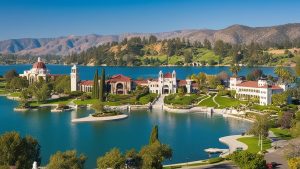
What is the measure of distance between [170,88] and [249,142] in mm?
48363

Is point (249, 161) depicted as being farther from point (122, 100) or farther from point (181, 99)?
point (122, 100)

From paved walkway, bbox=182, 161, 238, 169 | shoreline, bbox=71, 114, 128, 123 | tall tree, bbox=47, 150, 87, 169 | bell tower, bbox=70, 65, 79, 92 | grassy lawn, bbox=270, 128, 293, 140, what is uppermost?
bell tower, bbox=70, 65, 79, 92

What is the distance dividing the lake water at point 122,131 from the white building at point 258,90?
37.2 ft

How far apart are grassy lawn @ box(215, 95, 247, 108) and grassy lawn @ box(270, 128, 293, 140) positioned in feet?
75.8

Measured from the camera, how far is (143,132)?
209 ft

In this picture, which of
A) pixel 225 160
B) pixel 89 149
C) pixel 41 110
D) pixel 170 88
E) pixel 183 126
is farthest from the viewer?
pixel 170 88

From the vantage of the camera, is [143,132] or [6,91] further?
[6,91]

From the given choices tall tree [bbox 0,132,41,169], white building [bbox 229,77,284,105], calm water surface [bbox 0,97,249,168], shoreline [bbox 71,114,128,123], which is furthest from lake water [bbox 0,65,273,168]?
white building [bbox 229,77,284,105]

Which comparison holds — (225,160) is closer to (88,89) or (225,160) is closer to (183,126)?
(183,126)

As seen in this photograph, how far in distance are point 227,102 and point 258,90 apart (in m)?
6.38

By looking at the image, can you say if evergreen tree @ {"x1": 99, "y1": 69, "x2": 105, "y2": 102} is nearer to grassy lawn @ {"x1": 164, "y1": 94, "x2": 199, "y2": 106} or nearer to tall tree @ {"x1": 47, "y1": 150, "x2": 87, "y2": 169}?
grassy lawn @ {"x1": 164, "y1": 94, "x2": 199, "y2": 106}

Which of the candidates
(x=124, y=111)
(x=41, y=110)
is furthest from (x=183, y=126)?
(x=41, y=110)

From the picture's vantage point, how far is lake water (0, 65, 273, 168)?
52969 millimetres

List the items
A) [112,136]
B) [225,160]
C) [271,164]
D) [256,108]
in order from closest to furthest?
[271,164] → [225,160] → [112,136] → [256,108]
